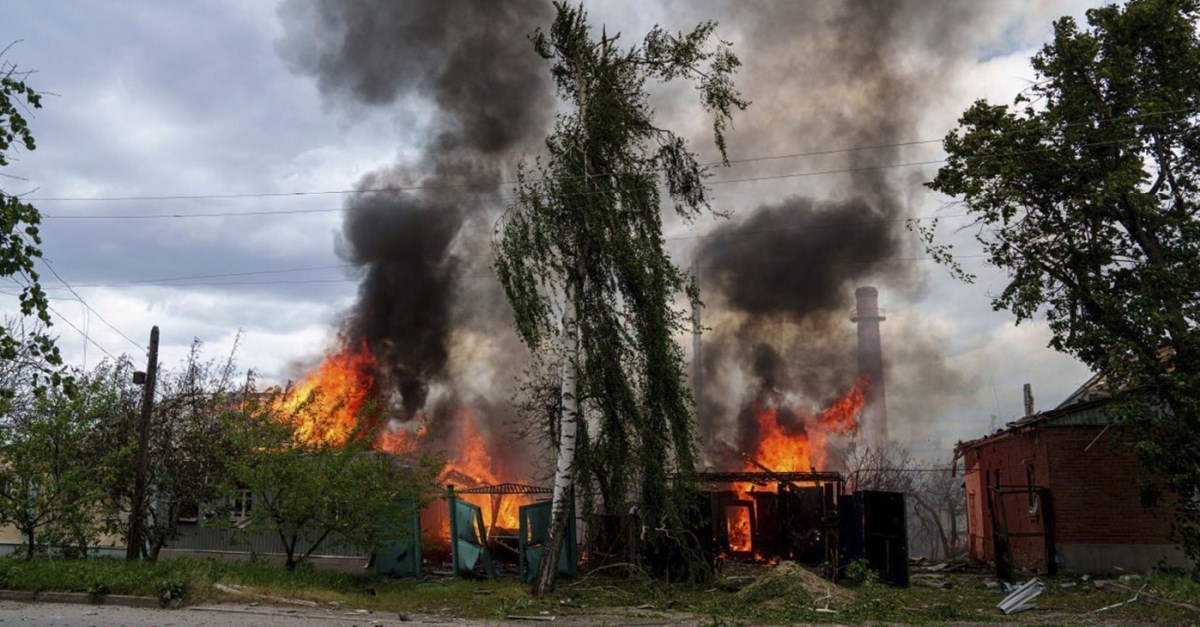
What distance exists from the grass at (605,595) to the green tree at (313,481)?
1.04 m

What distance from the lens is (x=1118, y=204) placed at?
1753 centimetres

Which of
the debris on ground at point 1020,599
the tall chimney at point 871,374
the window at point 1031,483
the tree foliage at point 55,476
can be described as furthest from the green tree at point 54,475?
the tall chimney at point 871,374

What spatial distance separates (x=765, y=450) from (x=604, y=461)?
64.0 ft

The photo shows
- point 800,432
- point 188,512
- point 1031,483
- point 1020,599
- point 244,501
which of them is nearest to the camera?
point 1020,599

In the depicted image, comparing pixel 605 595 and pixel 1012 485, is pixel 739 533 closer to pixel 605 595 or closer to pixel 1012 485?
pixel 1012 485

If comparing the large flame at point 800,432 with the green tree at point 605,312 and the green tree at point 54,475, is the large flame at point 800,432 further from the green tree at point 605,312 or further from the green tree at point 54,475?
the green tree at point 54,475

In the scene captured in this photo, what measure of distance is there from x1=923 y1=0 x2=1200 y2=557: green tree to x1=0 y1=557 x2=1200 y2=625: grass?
343 cm

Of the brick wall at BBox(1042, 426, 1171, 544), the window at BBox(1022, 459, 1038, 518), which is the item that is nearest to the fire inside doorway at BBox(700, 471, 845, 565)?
the window at BBox(1022, 459, 1038, 518)

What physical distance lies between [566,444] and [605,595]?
2925 mm

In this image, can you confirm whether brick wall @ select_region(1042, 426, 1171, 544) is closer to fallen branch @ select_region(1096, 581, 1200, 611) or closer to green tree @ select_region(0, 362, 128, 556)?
fallen branch @ select_region(1096, 581, 1200, 611)

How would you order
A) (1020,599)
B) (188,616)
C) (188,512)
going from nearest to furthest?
(188,616) → (1020,599) → (188,512)

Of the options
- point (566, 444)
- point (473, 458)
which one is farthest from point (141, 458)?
point (473, 458)

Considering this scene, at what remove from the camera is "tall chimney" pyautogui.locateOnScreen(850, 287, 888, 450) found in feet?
142

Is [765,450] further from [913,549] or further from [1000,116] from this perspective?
[913,549]
